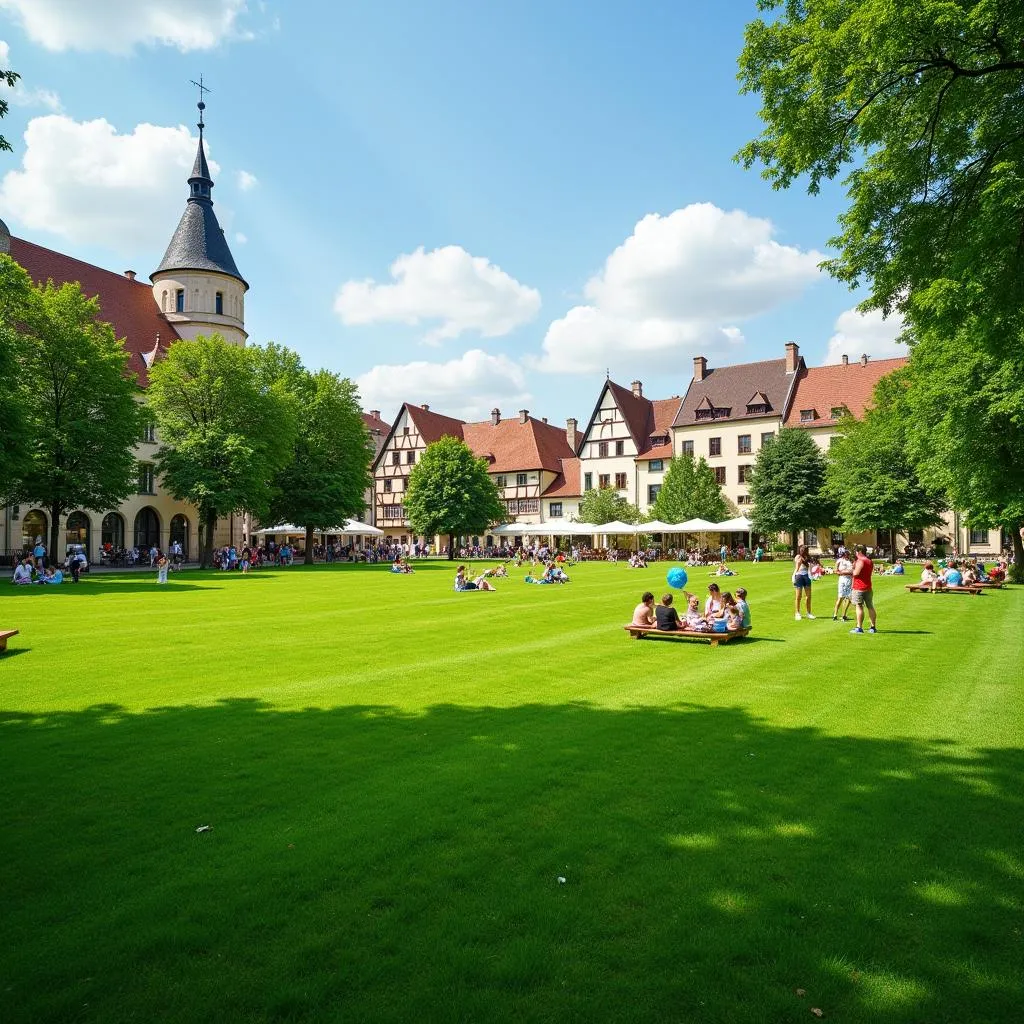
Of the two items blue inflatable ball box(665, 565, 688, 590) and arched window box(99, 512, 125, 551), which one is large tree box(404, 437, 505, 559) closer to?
arched window box(99, 512, 125, 551)

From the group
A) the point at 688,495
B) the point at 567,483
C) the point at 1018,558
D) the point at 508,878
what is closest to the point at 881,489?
the point at 1018,558

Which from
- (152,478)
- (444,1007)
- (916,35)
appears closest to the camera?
(444,1007)

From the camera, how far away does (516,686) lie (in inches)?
428

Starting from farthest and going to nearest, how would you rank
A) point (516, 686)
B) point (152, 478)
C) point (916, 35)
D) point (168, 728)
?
point (152, 478) < point (516, 686) < point (916, 35) < point (168, 728)

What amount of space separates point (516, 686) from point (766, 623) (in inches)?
399

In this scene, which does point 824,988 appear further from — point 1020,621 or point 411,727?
point 1020,621

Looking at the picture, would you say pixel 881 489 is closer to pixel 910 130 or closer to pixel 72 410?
pixel 910 130

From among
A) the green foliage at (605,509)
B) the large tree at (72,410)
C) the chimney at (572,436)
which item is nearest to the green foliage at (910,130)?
the large tree at (72,410)

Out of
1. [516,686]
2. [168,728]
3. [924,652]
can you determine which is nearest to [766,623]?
[924,652]

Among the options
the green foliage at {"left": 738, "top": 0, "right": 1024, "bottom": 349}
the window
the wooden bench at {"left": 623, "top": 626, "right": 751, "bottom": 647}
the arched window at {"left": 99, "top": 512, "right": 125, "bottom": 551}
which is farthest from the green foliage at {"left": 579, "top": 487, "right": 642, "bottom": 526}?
the green foliage at {"left": 738, "top": 0, "right": 1024, "bottom": 349}

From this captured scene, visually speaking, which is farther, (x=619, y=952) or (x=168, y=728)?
(x=168, y=728)

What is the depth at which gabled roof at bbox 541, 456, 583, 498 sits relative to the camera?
7966cm

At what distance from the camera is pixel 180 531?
6175cm

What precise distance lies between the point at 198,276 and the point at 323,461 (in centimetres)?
2367
